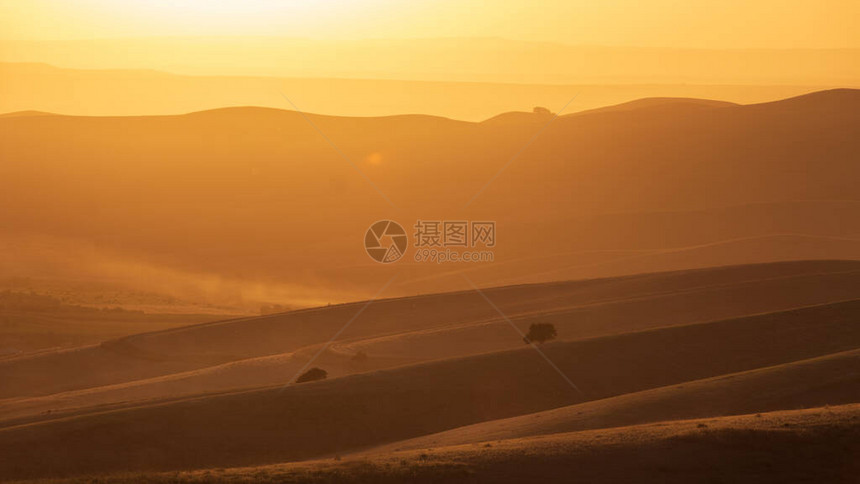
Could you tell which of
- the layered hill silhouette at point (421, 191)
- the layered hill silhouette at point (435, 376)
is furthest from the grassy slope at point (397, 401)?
the layered hill silhouette at point (421, 191)

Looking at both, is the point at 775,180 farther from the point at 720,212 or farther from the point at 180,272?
the point at 180,272

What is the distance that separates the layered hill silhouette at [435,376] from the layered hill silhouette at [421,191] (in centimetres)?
2612

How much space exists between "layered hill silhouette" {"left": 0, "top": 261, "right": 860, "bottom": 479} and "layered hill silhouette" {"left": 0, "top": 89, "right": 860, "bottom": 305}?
26.1 m

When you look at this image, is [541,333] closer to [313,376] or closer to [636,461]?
[313,376]

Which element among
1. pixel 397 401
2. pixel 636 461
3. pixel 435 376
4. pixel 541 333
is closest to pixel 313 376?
pixel 435 376

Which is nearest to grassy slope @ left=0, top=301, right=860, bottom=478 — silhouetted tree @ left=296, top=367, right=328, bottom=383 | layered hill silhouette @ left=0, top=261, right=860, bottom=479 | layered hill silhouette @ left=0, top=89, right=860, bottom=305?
layered hill silhouette @ left=0, top=261, right=860, bottom=479

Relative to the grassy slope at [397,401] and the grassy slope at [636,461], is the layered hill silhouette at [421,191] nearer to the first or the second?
the grassy slope at [397,401]

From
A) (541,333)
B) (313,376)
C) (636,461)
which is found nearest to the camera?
(636,461)

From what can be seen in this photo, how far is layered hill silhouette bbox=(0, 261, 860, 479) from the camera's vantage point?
2280 cm

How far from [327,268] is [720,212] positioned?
1888 inches

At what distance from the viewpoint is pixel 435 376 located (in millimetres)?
30203

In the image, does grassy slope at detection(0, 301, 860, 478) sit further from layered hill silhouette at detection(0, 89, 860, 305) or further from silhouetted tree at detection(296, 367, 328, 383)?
layered hill silhouette at detection(0, 89, 860, 305)

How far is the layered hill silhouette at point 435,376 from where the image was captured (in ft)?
74.8

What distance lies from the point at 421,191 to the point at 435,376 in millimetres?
89593
